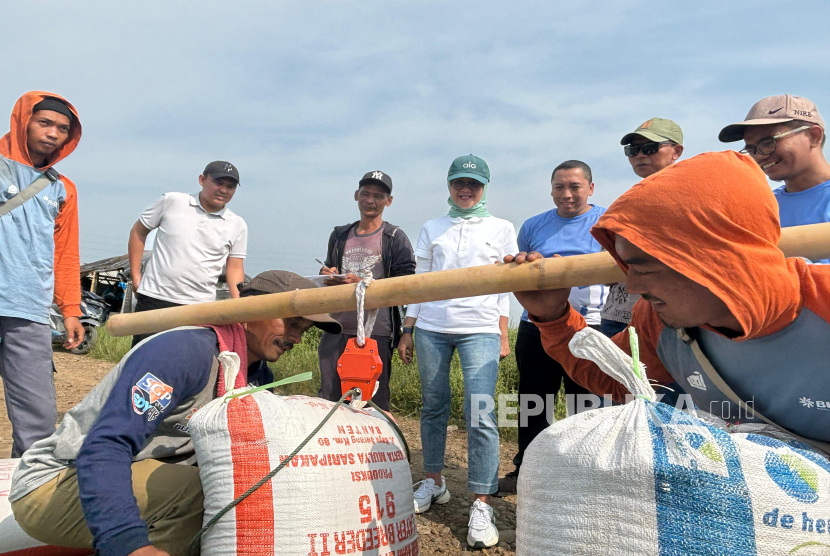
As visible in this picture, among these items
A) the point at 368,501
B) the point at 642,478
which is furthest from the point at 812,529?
the point at 368,501

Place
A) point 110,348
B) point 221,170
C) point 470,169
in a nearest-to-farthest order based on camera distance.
→ point 470,169 → point 221,170 → point 110,348

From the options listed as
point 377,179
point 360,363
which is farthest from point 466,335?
point 360,363

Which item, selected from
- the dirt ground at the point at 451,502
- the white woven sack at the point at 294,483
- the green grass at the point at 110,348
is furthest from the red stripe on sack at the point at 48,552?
the green grass at the point at 110,348

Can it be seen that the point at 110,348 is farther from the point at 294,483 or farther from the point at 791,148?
the point at 791,148

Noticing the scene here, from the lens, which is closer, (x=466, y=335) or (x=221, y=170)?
(x=466, y=335)

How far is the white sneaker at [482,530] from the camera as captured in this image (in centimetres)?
289

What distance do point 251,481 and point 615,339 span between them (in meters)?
1.07

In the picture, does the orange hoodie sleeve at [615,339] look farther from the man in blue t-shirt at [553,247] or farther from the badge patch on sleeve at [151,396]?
the man in blue t-shirt at [553,247]

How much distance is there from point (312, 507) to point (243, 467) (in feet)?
0.63

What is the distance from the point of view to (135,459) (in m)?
1.85

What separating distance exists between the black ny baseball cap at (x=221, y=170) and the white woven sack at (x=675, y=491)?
3.59 meters

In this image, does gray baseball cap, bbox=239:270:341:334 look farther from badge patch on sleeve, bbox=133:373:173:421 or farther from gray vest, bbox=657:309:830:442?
gray vest, bbox=657:309:830:442

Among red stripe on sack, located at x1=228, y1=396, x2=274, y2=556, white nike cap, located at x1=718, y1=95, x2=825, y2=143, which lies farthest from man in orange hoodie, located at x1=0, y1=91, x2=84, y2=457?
white nike cap, located at x1=718, y1=95, x2=825, y2=143

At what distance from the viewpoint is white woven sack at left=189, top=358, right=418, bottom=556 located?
1.44 metres
